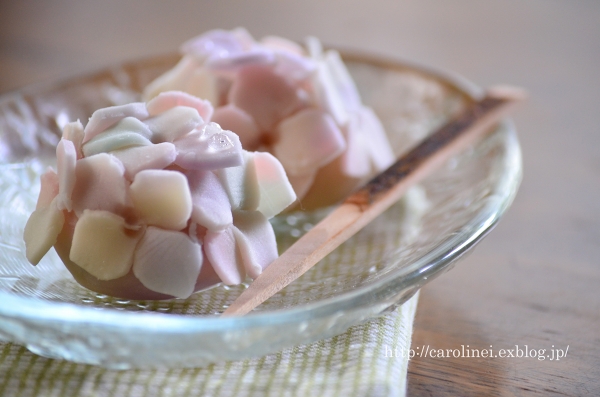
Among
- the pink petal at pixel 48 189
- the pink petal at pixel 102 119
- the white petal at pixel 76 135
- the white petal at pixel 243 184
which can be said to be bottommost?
the pink petal at pixel 48 189

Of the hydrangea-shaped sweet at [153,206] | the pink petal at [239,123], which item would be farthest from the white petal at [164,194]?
the pink petal at [239,123]

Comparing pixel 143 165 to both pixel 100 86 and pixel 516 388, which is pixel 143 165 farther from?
pixel 100 86

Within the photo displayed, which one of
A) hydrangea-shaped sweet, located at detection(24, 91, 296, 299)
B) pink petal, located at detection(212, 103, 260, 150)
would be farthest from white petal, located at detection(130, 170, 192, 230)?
pink petal, located at detection(212, 103, 260, 150)

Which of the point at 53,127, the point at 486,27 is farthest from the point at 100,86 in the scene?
the point at 486,27

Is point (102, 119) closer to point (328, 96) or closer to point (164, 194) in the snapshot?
point (164, 194)

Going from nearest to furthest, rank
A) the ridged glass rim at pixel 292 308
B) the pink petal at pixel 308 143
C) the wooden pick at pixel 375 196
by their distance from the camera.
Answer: the ridged glass rim at pixel 292 308
the wooden pick at pixel 375 196
the pink petal at pixel 308 143

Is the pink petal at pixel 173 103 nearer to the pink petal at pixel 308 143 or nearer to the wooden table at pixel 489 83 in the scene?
the pink petal at pixel 308 143
